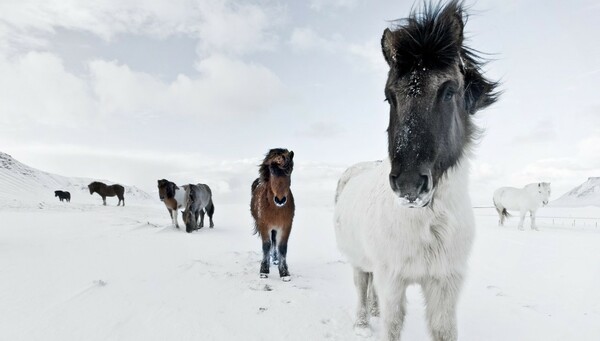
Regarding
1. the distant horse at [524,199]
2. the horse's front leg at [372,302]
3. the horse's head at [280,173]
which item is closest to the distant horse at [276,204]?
the horse's head at [280,173]

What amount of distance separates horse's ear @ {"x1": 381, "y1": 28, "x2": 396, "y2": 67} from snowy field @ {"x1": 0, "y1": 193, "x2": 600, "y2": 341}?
2.90 m

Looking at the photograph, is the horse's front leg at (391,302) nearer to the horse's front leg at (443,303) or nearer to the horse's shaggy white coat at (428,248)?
the horse's shaggy white coat at (428,248)

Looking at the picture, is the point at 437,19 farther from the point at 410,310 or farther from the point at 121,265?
the point at 121,265

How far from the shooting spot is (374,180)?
3254 mm

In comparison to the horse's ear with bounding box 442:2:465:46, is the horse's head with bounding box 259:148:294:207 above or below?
below

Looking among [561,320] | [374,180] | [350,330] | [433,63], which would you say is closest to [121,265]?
[350,330]

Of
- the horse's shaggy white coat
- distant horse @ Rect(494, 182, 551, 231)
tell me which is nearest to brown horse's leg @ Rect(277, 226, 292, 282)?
the horse's shaggy white coat

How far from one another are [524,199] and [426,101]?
47.7 ft

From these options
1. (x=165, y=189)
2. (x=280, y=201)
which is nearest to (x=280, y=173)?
(x=280, y=201)

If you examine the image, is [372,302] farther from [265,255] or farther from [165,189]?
[165,189]

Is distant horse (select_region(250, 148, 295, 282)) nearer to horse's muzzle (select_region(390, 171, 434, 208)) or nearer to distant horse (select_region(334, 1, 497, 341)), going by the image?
distant horse (select_region(334, 1, 497, 341))

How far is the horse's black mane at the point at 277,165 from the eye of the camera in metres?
5.55

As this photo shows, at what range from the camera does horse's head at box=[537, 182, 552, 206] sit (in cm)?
1368

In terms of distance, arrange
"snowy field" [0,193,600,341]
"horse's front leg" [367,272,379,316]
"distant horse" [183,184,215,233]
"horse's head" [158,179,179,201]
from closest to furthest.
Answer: "snowy field" [0,193,600,341], "horse's front leg" [367,272,379,316], "distant horse" [183,184,215,233], "horse's head" [158,179,179,201]
